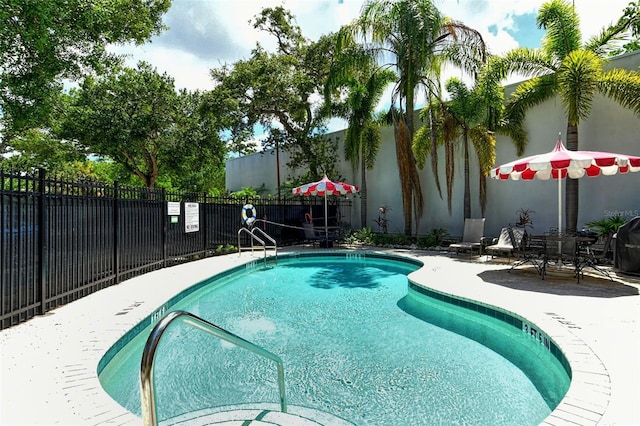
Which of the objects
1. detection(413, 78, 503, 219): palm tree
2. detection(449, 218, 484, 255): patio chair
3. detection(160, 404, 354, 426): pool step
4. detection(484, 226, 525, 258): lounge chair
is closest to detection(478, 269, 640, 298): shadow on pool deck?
detection(484, 226, 525, 258): lounge chair

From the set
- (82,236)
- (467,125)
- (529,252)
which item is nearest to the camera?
(82,236)

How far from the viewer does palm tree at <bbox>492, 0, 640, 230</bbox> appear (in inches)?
327

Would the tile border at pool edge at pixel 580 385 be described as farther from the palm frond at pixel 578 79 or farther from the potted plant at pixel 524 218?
→ the potted plant at pixel 524 218

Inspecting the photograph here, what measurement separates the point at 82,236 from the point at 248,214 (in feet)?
20.4

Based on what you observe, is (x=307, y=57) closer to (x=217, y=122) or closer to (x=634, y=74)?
(x=217, y=122)

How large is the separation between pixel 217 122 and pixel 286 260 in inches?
335

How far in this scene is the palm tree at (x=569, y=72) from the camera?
8305 mm

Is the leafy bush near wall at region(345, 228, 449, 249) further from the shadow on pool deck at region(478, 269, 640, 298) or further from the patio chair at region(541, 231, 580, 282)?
the patio chair at region(541, 231, 580, 282)

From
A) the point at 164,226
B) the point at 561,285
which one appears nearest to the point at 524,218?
the point at 561,285

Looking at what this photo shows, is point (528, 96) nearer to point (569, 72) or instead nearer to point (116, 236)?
point (569, 72)

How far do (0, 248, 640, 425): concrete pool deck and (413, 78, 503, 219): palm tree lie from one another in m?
4.77

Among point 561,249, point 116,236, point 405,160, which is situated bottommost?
point 561,249

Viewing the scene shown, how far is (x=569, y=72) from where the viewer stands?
27.5 ft

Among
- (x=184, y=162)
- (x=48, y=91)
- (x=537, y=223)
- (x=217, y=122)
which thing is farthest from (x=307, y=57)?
(x=537, y=223)
